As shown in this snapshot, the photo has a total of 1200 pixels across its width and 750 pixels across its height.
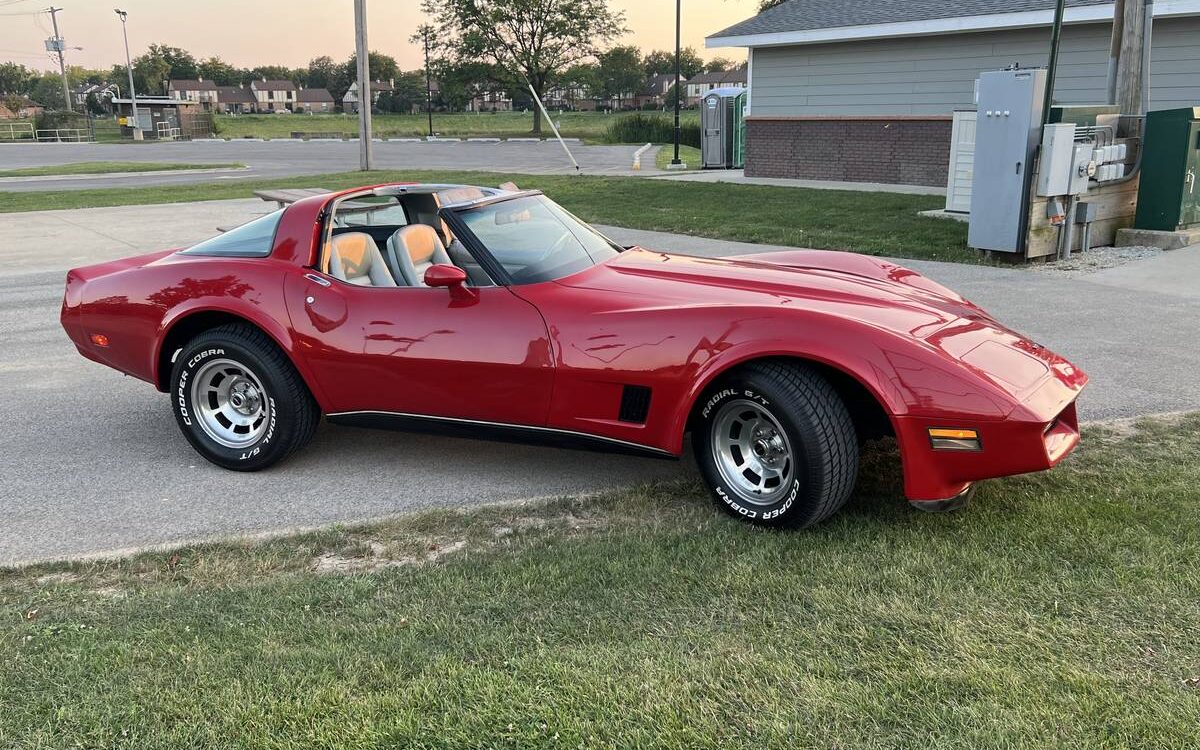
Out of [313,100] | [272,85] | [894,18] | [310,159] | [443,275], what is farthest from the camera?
[272,85]

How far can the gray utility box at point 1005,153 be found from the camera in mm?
9805

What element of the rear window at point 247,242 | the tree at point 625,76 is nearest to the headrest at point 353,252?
the rear window at point 247,242

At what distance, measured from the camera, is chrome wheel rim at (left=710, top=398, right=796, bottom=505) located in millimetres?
3779

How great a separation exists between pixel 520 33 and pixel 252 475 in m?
64.9

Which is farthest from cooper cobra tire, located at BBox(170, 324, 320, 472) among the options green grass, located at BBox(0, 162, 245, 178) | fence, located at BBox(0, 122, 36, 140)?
fence, located at BBox(0, 122, 36, 140)

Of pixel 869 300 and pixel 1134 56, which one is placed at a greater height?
pixel 1134 56

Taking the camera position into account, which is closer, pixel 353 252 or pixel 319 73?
pixel 353 252

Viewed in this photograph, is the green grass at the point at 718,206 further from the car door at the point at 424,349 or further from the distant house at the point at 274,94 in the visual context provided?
the distant house at the point at 274,94

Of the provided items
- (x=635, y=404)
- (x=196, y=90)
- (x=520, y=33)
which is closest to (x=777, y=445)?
(x=635, y=404)

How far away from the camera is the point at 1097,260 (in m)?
10.6

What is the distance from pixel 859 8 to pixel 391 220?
729 inches

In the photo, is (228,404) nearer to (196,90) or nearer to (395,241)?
(395,241)

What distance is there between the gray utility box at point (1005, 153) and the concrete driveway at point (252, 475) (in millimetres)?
2064

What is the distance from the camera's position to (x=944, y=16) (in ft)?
61.5
